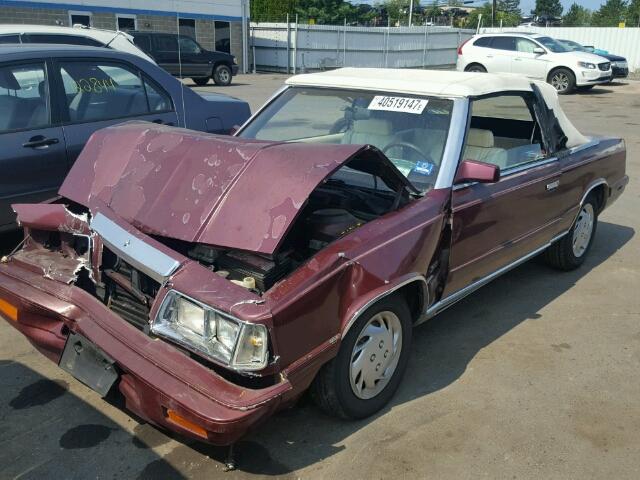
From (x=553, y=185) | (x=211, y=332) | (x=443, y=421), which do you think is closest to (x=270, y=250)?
(x=211, y=332)

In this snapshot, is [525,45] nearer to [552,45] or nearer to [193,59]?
[552,45]

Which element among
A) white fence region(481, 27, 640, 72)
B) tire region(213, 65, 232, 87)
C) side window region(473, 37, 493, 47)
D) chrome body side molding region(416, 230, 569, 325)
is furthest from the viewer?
white fence region(481, 27, 640, 72)

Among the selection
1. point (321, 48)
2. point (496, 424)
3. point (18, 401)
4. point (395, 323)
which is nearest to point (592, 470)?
point (496, 424)

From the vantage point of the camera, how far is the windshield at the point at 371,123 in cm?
361

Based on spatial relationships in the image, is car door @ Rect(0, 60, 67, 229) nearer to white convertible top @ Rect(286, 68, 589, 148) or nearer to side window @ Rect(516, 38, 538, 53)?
white convertible top @ Rect(286, 68, 589, 148)

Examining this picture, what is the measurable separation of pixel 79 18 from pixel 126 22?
1804mm

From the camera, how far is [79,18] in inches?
866

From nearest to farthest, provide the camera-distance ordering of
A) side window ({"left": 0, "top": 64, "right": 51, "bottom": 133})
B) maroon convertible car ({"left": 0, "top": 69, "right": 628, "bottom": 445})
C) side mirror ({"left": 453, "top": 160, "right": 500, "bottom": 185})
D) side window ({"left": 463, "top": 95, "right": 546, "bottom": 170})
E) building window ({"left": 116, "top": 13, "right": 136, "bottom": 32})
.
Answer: maroon convertible car ({"left": 0, "top": 69, "right": 628, "bottom": 445}) → side mirror ({"left": 453, "top": 160, "right": 500, "bottom": 185}) → side window ({"left": 463, "top": 95, "right": 546, "bottom": 170}) → side window ({"left": 0, "top": 64, "right": 51, "bottom": 133}) → building window ({"left": 116, "top": 13, "right": 136, "bottom": 32})

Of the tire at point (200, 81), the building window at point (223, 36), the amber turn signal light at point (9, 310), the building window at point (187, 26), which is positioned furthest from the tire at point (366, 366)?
the building window at point (223, 36)

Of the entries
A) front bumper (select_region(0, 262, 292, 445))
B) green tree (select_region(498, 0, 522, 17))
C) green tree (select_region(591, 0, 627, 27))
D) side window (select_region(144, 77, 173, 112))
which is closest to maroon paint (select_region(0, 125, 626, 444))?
front bumper (select_region(0, 262, 292, 445))

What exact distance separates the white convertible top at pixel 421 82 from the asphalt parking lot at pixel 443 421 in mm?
1572

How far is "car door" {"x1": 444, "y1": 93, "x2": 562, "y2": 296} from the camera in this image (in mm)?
3569

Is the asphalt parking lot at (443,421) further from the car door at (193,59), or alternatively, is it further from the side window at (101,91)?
the car door at (193,59)

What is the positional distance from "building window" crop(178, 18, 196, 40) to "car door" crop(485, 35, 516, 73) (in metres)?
12.5
